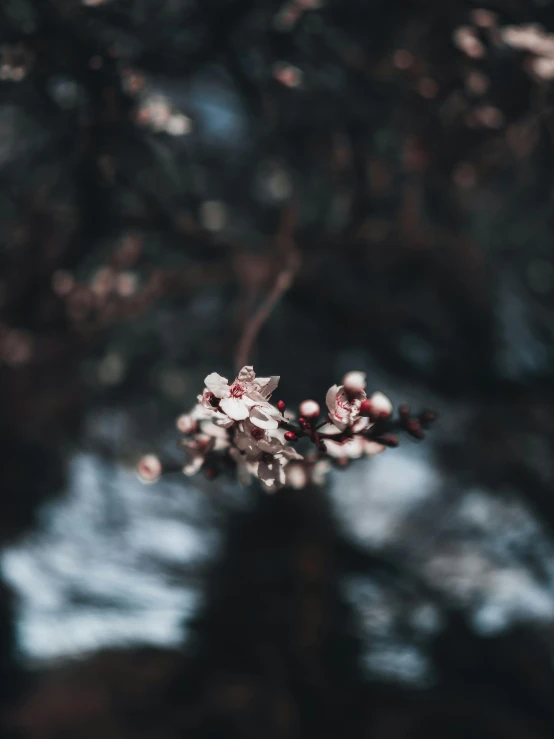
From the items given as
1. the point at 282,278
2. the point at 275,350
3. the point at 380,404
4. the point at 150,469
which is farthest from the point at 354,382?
the point at 275,350

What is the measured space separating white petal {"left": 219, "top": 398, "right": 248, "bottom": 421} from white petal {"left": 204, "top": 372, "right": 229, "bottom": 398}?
0.01 m

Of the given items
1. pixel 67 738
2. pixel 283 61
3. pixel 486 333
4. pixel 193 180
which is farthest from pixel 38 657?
pixel 283 61

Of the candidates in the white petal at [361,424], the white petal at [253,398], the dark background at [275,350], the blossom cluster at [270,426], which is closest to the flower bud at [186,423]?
the blossom cluster at [270,426]

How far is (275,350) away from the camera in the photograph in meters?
3.67

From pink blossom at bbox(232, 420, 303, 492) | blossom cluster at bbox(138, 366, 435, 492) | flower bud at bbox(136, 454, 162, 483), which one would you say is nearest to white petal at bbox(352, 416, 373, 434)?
blossom cluster at bbox(138, 366, 435, 492)

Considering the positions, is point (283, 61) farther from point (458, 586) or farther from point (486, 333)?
point (458, 586)

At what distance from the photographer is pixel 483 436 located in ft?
12.3

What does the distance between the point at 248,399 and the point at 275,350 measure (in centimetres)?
265

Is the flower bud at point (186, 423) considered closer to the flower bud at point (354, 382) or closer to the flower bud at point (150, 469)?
the flower bud at point (150, 469)

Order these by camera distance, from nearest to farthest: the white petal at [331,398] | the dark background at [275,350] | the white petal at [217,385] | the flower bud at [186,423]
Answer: the white petal at [217,385], the white petal at [331,398], the flower bud at [186,423], the dark background at [275,350]

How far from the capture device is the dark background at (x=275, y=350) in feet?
7.23

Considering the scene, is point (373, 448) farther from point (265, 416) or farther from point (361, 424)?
point (265, 416)

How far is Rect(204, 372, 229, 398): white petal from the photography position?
0.99 metres

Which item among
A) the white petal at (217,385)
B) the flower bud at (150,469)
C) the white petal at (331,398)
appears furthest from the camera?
the flower bud at (150,469)
